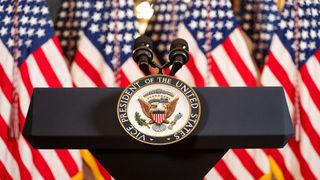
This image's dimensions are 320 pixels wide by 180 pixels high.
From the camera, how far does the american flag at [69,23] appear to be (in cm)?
364

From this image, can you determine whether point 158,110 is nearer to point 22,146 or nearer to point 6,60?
point 22,146

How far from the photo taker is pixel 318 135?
3373 mm

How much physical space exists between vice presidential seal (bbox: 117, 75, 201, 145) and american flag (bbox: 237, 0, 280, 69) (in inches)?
79.4

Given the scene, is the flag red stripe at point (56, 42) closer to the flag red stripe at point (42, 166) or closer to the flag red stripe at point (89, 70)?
the flag red stripe at point (89, 70)

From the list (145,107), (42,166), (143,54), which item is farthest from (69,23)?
(145,107)

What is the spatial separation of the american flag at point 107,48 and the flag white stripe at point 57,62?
87 millimetres

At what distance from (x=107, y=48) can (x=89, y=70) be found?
192 millimetres

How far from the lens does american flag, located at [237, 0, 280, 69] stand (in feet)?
11.7

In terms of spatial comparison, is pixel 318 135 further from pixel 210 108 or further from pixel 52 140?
pixel 52 140

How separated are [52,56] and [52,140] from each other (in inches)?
70.7

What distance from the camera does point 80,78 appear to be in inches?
136

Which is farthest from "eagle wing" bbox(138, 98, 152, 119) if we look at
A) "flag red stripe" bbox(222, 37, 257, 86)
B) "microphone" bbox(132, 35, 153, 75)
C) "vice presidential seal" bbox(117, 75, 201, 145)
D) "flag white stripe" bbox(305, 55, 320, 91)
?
"flag white stripe" bbox(305, 55, 320, 91)

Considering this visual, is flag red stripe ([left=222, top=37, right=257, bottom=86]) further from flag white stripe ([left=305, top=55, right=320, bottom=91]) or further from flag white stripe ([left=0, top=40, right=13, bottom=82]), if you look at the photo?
flag white stripe ([left=0, top=40, right=13, bottom=82])

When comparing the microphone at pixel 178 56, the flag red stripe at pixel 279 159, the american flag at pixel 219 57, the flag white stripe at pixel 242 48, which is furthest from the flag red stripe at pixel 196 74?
the microphone at pixel 178 56
